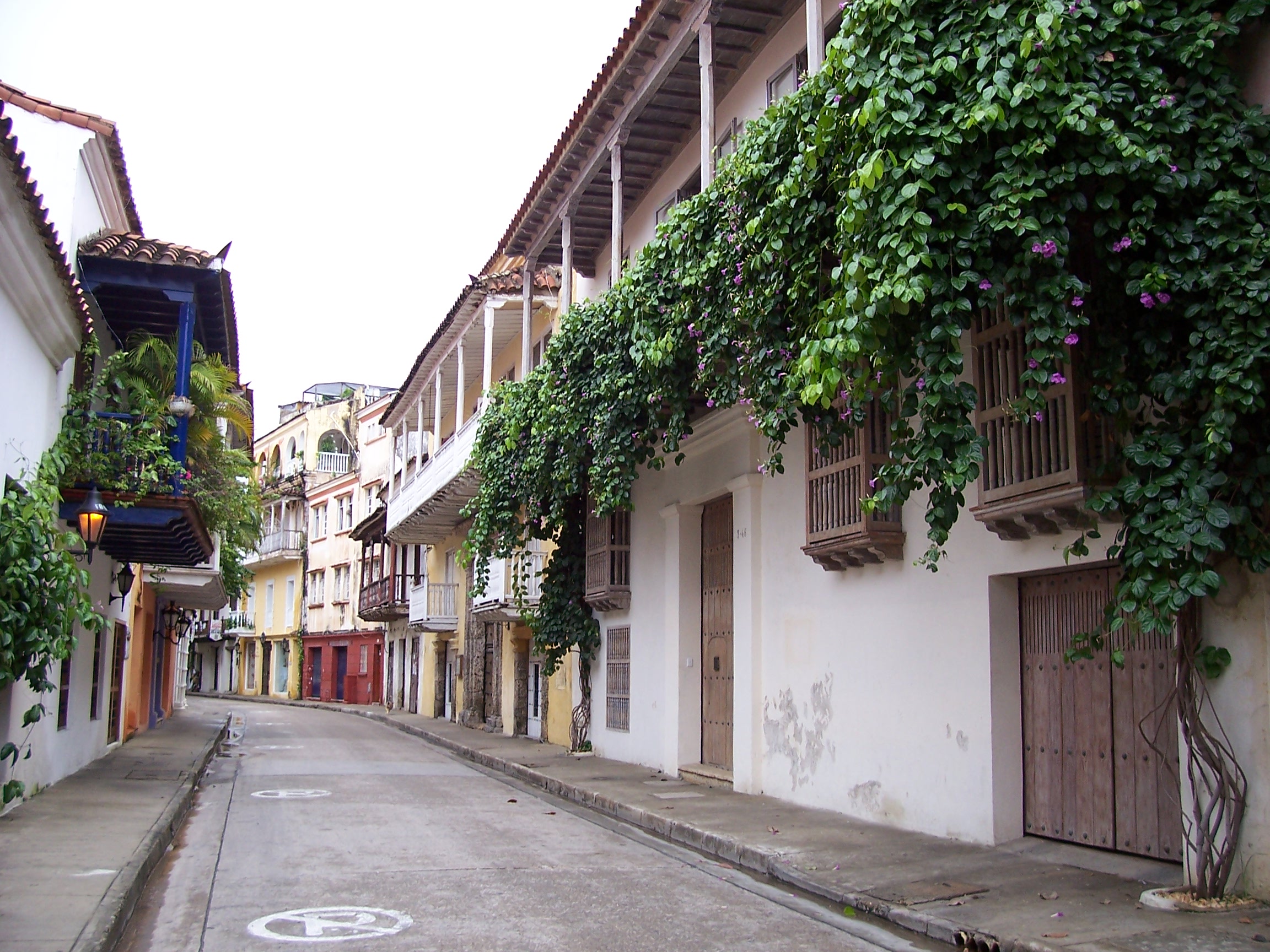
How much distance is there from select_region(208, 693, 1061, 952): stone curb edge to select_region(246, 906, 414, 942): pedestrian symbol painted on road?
119 centimetres

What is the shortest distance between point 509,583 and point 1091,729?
14.3 m

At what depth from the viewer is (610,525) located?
1688 cm

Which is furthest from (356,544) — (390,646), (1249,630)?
(1249,630)

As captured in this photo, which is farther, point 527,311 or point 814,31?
point 527,311

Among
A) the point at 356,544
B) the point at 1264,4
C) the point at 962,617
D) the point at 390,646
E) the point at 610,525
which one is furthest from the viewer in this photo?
the point at 356,544

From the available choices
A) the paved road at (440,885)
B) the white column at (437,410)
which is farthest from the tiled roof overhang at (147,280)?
the white column at (437,410)

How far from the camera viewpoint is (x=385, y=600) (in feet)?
122

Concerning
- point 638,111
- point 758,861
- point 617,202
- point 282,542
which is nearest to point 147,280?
point 617,202

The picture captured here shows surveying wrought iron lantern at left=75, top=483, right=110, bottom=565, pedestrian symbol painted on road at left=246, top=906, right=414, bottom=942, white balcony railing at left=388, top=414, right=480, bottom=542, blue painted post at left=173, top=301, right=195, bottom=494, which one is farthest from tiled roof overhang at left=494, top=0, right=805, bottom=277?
pedestrian symbol painted on road at left=246, top=906, right=414, bottom=942

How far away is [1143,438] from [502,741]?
55.7ft

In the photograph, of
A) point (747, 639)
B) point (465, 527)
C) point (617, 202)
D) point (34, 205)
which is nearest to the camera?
point (34, 205)

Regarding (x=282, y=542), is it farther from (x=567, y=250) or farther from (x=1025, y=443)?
(x=1025, y=443)

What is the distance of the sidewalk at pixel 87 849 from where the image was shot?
611 cm

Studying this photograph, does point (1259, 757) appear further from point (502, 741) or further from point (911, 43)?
point (502, 741)
